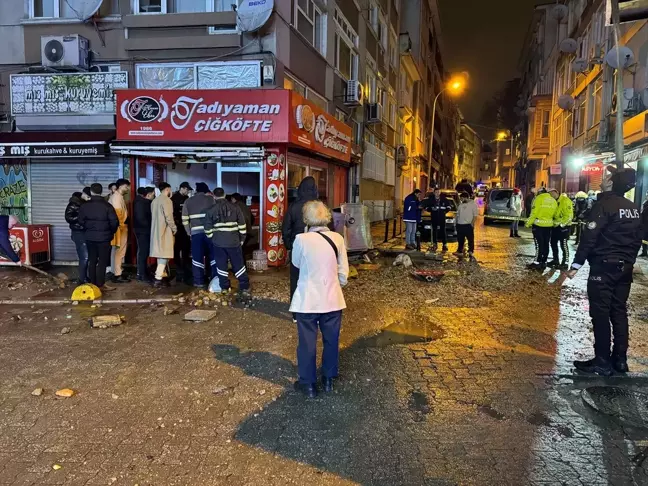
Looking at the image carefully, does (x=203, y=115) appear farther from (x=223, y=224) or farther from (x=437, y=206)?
(x=437, y=206)

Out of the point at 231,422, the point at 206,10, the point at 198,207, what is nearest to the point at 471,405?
the point at 231,422

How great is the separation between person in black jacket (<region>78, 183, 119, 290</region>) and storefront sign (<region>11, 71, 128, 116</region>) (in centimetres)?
397

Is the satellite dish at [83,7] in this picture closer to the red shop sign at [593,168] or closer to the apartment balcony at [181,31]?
the apartment balcony at [181,31]

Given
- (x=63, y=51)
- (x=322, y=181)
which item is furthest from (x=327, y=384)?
(x=322, y=181)

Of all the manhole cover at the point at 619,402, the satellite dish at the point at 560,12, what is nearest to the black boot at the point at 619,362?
the manhole cover at the point at 619,402

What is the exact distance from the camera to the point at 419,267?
12.0m

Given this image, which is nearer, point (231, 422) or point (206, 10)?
point (231, 422)

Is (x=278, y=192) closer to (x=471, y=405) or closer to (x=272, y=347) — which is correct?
(x=272, y=347)

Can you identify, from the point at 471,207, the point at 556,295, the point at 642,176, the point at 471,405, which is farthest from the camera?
the point at 642,176

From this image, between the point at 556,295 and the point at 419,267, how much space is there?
3.45 m

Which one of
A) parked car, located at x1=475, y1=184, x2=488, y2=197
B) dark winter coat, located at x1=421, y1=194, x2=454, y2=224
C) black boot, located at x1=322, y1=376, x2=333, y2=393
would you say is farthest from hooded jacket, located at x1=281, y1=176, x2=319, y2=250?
parked car, located at x1=475, y1=184, x2=488, y2=197

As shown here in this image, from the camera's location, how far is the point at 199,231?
9.30 m

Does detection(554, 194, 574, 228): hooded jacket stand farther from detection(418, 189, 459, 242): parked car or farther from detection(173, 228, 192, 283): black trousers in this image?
detection(173, 228, 192, 283): black trousers

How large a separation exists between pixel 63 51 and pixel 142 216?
192 inches
